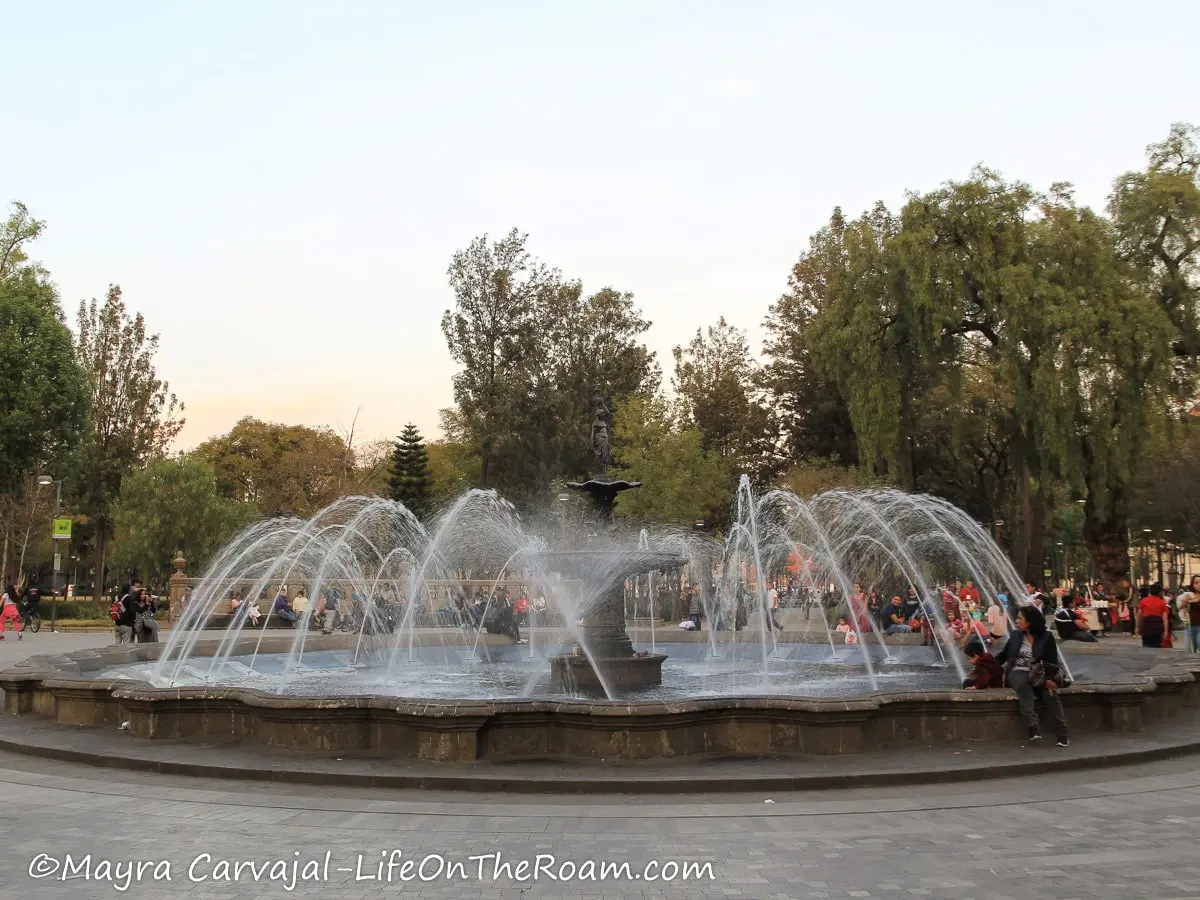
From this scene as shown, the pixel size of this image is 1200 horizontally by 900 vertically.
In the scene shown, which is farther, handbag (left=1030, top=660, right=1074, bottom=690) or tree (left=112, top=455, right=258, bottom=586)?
tree (left=112, top=455, right=258, bottom=586)

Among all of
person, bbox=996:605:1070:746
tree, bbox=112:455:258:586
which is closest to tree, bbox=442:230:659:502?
tree, bbox=112:455:258:586

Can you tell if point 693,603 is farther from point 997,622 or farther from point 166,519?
A: point 166,519

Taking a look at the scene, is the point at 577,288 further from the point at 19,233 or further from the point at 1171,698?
the point at 1171,698

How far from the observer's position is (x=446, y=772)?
9523mm

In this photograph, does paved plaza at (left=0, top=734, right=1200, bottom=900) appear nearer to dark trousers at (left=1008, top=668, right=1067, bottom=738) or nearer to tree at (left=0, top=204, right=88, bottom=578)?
dark trousers at (left=1008, top=668, right=1067, bottom=738)

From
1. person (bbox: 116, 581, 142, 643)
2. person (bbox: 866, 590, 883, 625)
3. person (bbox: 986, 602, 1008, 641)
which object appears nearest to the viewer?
person (bbox: 986, 602, 1008, 641)

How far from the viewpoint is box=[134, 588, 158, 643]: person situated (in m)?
22.3

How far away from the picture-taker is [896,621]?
2544 cm

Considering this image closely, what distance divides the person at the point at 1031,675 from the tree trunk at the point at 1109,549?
26502 millimetres

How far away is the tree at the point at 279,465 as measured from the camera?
71.2m

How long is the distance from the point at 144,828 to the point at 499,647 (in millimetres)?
17792

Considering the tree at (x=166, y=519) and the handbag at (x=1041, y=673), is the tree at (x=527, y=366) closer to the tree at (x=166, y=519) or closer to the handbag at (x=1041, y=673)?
the tree at (x=166, y=519)

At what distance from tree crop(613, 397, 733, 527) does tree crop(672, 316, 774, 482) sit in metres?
3.60

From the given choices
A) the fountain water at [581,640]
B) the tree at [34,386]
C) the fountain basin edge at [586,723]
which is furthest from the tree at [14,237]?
the fountain basin edge at [586,723]
